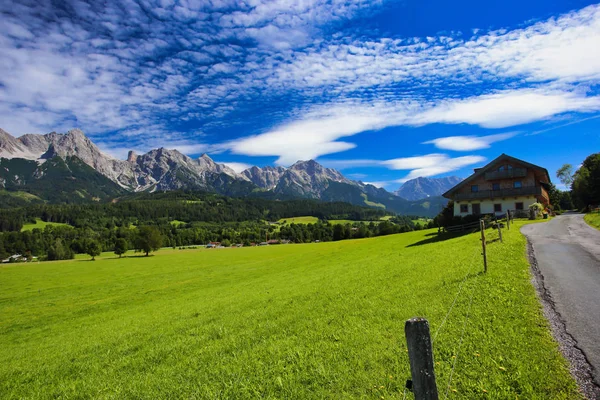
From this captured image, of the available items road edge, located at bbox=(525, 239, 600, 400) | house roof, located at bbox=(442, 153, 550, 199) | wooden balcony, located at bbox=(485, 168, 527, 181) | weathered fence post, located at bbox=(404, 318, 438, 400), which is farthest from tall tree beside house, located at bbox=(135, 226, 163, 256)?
weathered fence post, located at bbox=(404, 318, 438, 400)

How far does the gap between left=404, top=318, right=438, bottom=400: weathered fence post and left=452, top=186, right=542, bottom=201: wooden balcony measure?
208 ft

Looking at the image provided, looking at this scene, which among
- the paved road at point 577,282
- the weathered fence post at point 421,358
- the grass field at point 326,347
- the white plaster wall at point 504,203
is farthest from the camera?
the white plaster wall at point 504,203

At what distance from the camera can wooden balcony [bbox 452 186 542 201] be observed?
53.8 metres

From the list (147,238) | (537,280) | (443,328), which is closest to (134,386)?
(443,328)

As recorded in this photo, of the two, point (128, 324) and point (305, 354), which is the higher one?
point (305, 354)

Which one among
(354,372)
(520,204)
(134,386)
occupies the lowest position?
(134,386)

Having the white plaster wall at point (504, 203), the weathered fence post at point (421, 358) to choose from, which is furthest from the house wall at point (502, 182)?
the weathered fence post at point (421, 358)

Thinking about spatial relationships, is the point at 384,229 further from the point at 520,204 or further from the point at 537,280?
the point at 537,280

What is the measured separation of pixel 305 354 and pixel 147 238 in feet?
413

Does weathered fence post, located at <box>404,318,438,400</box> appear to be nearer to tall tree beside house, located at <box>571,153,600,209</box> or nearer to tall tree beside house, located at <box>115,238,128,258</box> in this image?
tall tree beside house, located at <box>571,153,600,209</box>

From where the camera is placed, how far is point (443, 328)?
9648 mm

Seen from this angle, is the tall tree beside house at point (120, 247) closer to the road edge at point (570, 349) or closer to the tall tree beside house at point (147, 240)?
the tall tree beside house at point (147, 240)

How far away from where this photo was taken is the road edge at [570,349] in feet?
20.7

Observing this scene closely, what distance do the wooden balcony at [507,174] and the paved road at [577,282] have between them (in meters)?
35.7
